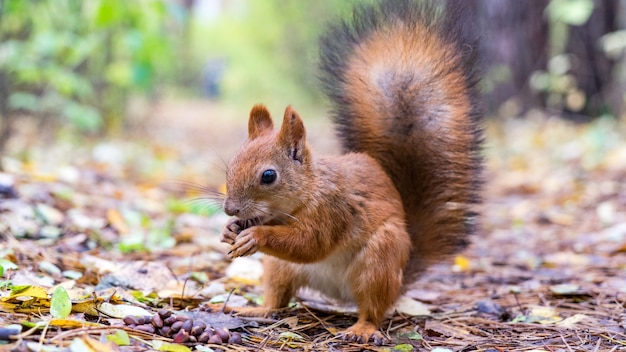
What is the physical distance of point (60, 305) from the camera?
1.53 metres

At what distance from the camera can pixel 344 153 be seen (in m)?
2.24

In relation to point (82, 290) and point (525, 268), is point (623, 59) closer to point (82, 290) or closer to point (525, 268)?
point (525, 268)

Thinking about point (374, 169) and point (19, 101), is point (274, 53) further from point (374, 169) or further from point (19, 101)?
point (374, 169)

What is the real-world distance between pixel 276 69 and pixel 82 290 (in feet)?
28.8

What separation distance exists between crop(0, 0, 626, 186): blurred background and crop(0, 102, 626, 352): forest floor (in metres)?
0.25

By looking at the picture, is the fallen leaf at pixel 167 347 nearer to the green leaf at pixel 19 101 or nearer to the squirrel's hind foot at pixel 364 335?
the squirrel's hind foot at pixel 364 335

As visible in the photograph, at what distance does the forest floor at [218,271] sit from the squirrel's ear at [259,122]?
7.8 inches

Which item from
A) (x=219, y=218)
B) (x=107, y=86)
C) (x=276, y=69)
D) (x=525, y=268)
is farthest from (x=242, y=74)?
(x=525, y=268)

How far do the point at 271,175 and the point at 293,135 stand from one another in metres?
0.14

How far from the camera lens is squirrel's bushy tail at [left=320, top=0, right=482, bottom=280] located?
2.10 m

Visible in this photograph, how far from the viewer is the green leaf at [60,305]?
151cm

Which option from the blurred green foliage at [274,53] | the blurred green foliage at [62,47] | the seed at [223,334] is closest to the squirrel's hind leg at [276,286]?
the seed at [223,334]

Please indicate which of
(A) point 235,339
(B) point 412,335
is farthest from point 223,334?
(B) point 412,335

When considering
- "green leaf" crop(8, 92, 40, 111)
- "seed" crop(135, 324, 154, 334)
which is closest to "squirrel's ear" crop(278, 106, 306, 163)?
"seed" crop(135, 324, 154, 334)
